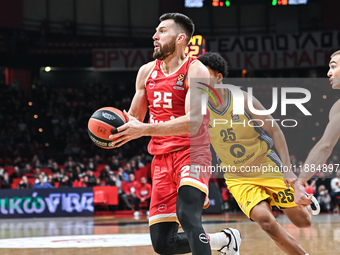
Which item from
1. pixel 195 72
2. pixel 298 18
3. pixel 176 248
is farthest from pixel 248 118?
pixel 298 18

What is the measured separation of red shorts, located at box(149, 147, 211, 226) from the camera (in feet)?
14.3

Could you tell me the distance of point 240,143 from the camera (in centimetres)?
526

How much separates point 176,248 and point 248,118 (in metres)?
1.49

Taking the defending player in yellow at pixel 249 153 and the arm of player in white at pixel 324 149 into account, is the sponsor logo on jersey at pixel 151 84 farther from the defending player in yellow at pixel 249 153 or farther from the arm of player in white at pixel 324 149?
the arm of player in white at pixel 324 149

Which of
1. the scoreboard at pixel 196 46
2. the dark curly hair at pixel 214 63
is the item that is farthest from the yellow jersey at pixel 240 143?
the scoreboard at pixel 196 46

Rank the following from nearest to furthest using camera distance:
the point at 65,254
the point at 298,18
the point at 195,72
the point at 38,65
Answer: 1. the point at 195,72
2. the point at 65,254
3. the point at 38,65
4. the point at 298,18

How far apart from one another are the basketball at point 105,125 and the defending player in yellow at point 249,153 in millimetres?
1372

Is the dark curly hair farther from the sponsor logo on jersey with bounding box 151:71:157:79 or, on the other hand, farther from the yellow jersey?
the sponsor logo on jersey with bounding box 151:71:157:79

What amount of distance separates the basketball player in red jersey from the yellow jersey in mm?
651

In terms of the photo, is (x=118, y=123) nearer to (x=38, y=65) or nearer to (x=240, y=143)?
(x=240, y=143)

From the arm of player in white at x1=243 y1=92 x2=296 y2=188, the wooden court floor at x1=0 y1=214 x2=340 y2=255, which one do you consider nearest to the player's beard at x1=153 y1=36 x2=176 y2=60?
the arm of player in white at x1=243 y1=92 x2=296 y2=188

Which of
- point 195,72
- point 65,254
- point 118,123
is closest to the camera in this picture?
point 118,123

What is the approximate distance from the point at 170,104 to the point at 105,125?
25.5 inches

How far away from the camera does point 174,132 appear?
416 centimetres
